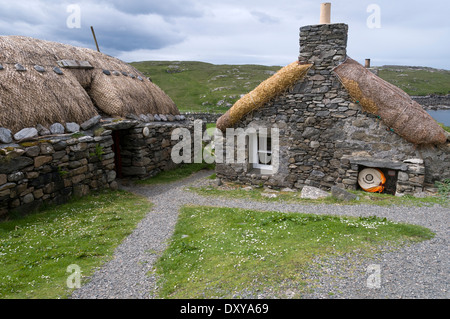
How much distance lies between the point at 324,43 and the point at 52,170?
1172cm

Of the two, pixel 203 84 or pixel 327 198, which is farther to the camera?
pixel 203 84

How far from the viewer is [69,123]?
39.3ft

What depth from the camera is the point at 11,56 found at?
1189 cm

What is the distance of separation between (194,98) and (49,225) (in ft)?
203

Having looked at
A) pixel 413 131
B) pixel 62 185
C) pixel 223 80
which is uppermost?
pixel 223 80

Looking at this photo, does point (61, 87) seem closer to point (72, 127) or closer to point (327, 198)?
point (72, 127)

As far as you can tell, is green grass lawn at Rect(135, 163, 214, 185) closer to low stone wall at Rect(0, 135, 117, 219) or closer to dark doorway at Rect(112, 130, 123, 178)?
dark doorway at Rect(112, 130, 123, 178)

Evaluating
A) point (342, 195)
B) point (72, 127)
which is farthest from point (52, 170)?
point (342, 195)

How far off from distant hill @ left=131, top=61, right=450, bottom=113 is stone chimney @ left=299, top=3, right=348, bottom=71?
4579cm

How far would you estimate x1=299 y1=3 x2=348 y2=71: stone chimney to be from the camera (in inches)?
484

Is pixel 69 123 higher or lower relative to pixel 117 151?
higher

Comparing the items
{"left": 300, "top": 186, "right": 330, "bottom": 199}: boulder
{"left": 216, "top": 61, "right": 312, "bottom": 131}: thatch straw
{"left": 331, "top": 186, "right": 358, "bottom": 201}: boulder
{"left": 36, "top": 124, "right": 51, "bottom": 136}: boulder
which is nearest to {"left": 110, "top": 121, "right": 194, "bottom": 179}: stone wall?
{"left": 216, "top": 61, "right": 312, "bottom": 131}: thatch straw

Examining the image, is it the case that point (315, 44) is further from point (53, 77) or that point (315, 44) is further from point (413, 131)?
point (53, 77)

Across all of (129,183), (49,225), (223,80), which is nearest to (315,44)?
(129,183)
